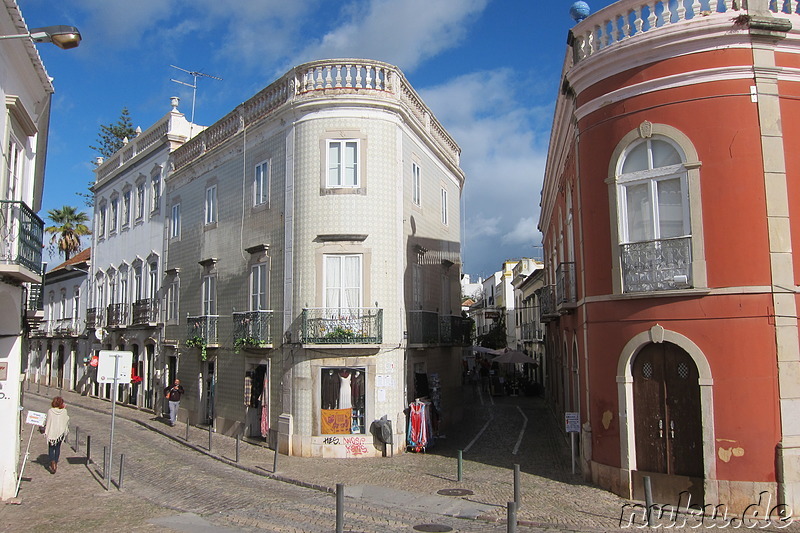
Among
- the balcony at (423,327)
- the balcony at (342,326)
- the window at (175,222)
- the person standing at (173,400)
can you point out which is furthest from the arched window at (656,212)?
the window at (175,222)

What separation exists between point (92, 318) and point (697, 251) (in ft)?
105

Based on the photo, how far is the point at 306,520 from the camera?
11.6 metres

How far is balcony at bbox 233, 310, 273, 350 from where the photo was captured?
1981 cm

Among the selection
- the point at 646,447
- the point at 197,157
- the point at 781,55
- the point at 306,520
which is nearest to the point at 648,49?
the point at 781,55

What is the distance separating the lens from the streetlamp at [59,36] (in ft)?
34.7

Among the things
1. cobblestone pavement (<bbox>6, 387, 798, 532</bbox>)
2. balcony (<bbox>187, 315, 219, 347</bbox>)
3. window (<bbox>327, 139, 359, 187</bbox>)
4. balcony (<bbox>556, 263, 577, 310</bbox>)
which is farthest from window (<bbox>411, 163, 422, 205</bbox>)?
balcony (<bbox>187, 315, 219, 347</bbox>)

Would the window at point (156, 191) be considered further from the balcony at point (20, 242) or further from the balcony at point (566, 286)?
the balcony at point (566, 286)

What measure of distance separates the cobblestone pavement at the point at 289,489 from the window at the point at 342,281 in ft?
14.3

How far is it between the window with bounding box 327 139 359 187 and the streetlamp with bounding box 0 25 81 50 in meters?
9.21

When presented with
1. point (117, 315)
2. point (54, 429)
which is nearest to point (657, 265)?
point (54, 429)

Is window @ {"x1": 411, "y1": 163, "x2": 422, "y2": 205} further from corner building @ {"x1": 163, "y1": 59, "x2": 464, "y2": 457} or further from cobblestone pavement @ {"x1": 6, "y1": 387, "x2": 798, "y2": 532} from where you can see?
cobblestone pavement @ {"x1": 6, "y1": 387, "x2": 798, "y2": 532}

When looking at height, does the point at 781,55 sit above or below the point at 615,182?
above

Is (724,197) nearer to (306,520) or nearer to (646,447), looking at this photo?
(646,447)

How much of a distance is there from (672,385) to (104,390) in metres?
30.6
